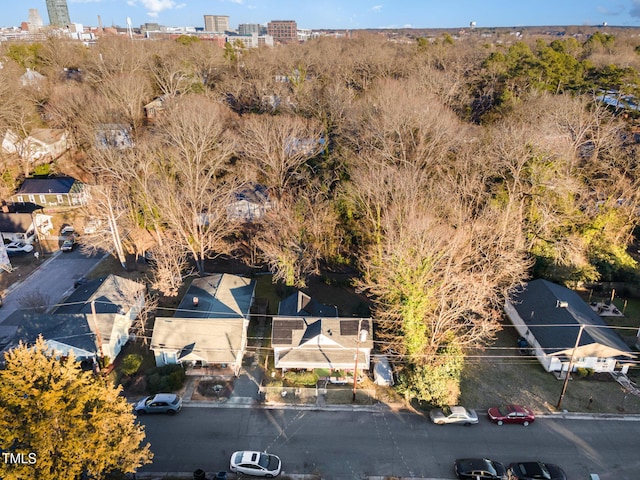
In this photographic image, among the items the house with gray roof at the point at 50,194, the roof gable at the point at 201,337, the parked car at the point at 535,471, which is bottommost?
the parked car at the point at 535,471

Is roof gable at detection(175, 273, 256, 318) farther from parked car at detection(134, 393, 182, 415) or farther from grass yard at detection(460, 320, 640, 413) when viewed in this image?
grass yard at detection(460, 320, 640, 413)

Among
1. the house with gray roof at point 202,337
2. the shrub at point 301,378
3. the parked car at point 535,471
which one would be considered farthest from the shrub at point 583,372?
the house with gray roof at point 202,337

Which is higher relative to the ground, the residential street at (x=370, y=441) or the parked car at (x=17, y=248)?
the parked car at (x=17, y=248)

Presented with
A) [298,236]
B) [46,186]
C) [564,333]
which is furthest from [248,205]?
[564,333]

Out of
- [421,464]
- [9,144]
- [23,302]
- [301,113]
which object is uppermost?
[301,113]

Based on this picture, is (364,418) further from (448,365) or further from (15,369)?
(15,369)

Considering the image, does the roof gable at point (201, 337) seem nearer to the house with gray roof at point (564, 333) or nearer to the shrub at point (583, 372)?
the house with gray roof at point (564, 333)

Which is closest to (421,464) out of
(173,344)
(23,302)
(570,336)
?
(570,336)

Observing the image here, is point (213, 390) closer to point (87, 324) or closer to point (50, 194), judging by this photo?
point (87, 324)
